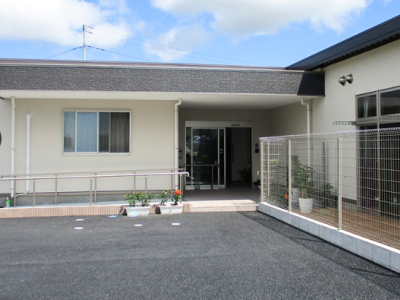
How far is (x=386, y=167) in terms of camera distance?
4.91 meters

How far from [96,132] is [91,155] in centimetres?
61

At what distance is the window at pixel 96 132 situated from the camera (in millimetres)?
9570

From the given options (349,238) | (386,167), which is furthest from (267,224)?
(386,167)

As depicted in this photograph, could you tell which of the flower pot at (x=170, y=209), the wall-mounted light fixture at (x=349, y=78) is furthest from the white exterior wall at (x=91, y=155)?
the wall-mounted light fixture at (x=349, y=78)

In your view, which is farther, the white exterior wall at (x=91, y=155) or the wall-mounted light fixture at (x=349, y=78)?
the white exterior wall at (x=91, y=155)

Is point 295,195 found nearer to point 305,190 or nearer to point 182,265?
point 305,190

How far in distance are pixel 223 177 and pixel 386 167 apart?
26.0 feet

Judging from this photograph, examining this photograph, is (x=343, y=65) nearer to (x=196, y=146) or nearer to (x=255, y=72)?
(x=255, y=72)

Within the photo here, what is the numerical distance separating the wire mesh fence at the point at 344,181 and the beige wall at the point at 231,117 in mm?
4419

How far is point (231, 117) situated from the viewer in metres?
12.6

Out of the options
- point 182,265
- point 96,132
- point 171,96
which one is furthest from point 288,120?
point 182,265

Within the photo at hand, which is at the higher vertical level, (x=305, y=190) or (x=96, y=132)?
(x=96, y=132)

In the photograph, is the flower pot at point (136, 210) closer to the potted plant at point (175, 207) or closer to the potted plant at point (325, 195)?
the potted plant at point (175, 207)

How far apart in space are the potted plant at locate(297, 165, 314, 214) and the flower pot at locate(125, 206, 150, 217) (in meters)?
3.35
